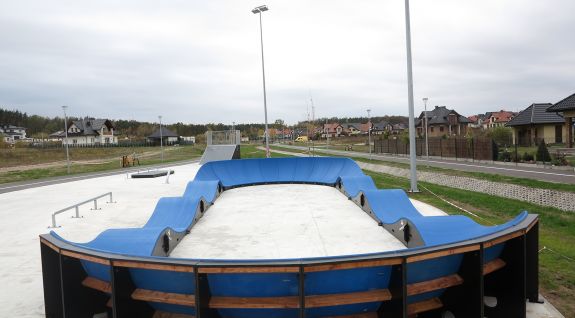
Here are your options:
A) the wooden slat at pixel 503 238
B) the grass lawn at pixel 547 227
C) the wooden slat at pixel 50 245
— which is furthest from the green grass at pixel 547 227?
the wooden slat at pixel 50 245

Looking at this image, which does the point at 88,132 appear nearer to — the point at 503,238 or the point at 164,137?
the point at 164,137

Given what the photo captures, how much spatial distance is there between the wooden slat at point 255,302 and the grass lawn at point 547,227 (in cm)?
345

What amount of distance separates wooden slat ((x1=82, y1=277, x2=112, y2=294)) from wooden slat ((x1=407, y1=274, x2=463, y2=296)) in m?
3.06

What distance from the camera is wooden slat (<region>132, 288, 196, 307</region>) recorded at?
13.0 feet

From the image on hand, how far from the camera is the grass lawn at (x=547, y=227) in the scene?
5543 millimetres

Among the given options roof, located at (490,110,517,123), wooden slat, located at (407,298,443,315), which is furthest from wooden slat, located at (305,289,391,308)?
roof, located at (490,110,517,123)

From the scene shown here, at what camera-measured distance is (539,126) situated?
39188 millimetres

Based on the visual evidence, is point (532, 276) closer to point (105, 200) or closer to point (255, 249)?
point (255, 249)

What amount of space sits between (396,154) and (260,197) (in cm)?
3202

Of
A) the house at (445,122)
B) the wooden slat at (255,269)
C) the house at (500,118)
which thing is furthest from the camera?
the house at (500,118)

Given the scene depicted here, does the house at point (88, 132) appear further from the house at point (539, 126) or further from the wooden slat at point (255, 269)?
the wooden slat at point (255, 269)

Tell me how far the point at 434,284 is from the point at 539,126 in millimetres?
41990

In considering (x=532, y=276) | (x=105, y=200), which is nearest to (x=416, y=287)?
(x=532, y=276)

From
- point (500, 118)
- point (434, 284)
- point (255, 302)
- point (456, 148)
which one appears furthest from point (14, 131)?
point (434, 284)
